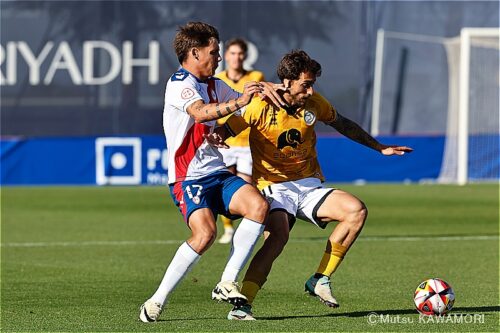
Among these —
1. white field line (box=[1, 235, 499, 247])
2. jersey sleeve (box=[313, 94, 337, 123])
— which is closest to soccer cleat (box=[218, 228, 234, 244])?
A: white field line (box=[1, 235, 499, 247])

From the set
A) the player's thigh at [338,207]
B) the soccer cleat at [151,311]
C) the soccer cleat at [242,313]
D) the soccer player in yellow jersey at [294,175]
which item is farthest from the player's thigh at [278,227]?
the soccer cleat at [151,311]

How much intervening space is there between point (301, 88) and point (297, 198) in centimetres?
87

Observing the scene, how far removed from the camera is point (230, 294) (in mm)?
8078

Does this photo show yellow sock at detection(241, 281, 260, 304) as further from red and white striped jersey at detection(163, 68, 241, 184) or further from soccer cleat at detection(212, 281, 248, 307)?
red and white striped jersey at detection(163, 68, 241, 184)

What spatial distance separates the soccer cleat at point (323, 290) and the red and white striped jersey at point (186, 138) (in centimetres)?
121

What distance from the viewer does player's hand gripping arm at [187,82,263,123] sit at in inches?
308

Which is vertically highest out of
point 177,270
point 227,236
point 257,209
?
point 257,209

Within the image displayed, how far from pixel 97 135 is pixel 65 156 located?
2.38 meters

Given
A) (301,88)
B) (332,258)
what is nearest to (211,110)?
(301,88)

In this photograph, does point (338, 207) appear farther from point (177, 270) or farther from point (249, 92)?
point (249, 92)

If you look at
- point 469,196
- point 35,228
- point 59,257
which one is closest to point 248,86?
point 59,257

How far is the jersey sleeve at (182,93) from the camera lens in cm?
816

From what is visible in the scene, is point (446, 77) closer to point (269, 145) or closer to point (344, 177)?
point (344, 177)

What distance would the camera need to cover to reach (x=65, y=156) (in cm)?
2831
